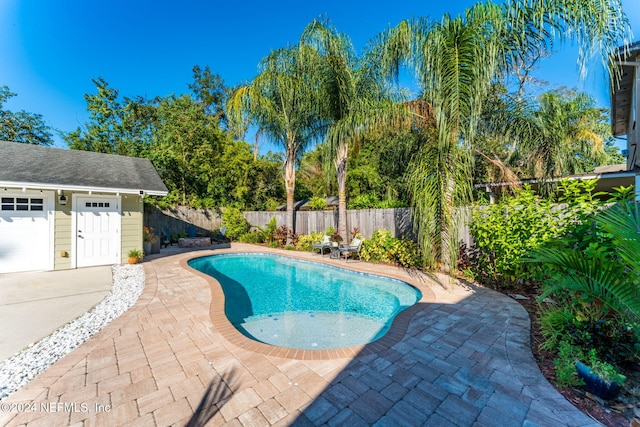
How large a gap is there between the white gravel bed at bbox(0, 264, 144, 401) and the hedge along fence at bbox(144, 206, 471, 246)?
7.35 metres

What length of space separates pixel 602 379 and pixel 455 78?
5.58 metres

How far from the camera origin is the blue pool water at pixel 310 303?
14.5ft

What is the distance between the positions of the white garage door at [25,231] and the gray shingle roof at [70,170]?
63 centimetres

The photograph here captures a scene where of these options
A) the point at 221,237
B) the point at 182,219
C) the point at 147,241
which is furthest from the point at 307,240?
the point at 182,219

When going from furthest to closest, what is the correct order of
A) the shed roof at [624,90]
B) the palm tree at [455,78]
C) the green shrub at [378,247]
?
the green shrub at [378,247] → the shed roof at [624,90] → the palm tree at [455,78]

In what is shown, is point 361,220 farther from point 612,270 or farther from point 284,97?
point 612,270

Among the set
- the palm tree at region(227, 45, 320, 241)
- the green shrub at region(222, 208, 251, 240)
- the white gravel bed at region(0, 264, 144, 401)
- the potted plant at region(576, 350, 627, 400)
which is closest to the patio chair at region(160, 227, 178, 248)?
the green shrub at region(222, 208, 251, 240)

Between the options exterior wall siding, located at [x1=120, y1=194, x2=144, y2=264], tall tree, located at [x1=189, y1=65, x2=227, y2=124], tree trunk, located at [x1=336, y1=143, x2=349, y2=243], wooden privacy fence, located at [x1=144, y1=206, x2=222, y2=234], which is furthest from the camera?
Answer: tall tree, located at [x1=189, y1=65, x2=227, y2=124]

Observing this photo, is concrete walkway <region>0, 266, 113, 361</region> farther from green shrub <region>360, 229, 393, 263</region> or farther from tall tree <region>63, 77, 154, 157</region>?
tall tree <region>63, 77, 154, 157</region>

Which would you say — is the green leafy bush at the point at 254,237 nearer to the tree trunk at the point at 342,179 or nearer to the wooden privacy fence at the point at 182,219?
the wooden privacy fence at the point at 182,219

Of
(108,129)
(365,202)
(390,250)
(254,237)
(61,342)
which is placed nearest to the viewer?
(61,342)

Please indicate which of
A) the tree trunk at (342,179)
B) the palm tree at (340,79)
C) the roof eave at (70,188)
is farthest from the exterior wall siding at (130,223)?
the tree trunk at (342,179)

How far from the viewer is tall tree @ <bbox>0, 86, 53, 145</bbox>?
1662cm

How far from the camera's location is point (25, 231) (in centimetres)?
696
